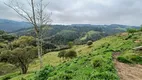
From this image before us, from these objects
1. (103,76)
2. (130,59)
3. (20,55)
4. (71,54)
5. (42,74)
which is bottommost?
(71,54)

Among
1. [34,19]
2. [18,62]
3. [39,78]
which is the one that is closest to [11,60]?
[18,62]

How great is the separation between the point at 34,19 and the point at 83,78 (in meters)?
27.3

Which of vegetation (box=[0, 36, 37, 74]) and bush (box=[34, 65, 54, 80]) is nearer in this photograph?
bush (box=[34, 65, 54, 80])

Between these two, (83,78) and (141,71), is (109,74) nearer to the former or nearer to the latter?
(83,78)

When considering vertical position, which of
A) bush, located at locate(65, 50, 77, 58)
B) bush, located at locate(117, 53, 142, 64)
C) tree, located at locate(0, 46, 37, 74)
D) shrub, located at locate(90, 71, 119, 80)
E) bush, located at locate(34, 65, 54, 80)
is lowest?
bush, located at locate(65, 50, 77, 58)

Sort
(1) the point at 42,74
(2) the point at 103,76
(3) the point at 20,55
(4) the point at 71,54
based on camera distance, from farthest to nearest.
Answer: (4) the point at 71,54
(3) the point at 20,55
(1) the point at 42,74
(2) the point at 103,76

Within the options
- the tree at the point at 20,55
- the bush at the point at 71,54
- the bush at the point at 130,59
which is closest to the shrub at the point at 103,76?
the bush at the point at 130,59

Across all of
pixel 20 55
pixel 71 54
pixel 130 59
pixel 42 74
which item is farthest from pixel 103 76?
pixel 71 54

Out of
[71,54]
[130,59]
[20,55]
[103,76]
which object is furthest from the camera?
[71,54]

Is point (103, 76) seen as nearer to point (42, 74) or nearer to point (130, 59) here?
point (42, 74)

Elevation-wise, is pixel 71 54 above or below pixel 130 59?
below

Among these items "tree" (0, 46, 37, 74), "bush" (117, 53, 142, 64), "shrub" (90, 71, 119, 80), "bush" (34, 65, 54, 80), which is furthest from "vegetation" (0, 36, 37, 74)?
"shrub" (90, 71, 119, 80)

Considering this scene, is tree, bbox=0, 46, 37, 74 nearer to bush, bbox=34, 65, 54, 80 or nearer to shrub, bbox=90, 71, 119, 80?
bush, bbox=34, 65, 54, 80

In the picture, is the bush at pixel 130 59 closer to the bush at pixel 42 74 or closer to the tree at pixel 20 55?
the bush at pixel 42 74
